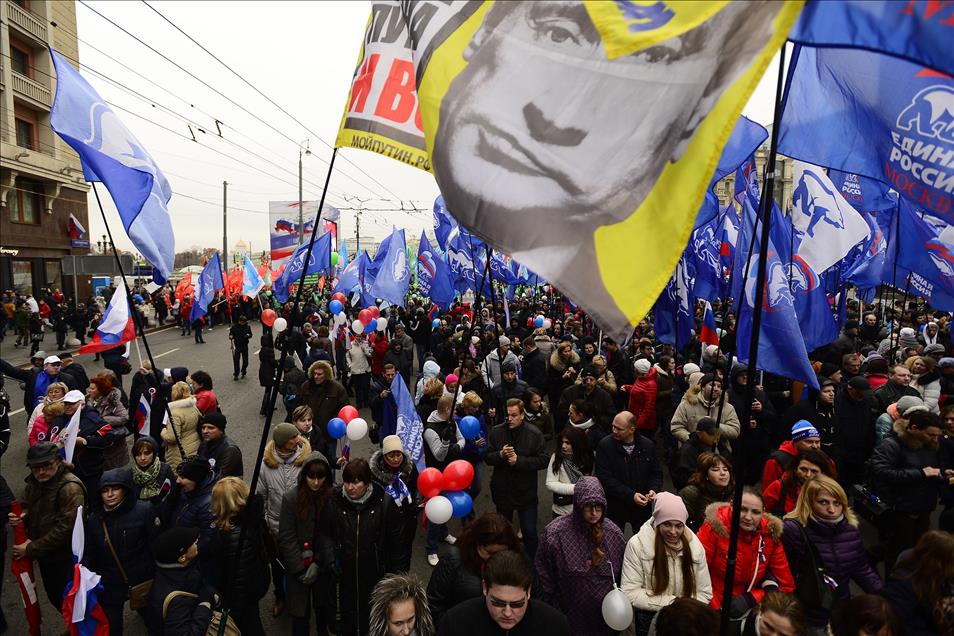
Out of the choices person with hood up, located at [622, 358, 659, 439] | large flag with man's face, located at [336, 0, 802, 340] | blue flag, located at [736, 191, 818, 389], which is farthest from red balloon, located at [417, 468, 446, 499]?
person with hood up, located at [622, 358, 659, 439]

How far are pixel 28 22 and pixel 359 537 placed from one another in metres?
31.9

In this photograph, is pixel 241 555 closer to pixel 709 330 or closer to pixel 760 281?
pixel 760 281

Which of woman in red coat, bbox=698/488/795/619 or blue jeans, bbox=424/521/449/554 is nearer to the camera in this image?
woman in red coat, bbox=698/488/795/619

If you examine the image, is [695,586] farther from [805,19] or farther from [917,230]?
[917,230]

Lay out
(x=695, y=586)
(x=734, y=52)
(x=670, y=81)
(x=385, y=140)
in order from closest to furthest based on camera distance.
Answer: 1. (x=734, y=52)
2. (x=670, y=81)
3. (x=385, y=140)
4. (x=695, y=586)

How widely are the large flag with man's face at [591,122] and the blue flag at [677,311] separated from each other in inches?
266

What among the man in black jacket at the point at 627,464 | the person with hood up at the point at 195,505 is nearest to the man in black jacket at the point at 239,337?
the person with hood up at the point at 195,505

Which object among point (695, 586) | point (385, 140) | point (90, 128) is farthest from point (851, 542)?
point (90, 128)

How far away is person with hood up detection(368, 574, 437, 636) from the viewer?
2.65m

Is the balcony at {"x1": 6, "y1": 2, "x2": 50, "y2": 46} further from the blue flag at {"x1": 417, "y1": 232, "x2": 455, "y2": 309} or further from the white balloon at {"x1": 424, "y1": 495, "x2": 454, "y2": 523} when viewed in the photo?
the white balloon at {"x1": 424, "y1": 495, "x2": 454, "y2": 523}

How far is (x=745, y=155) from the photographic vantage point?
570 centimetres

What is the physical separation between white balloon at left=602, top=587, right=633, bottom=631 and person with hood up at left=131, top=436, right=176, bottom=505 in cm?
327

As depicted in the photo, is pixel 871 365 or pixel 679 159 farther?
pixel 871 365

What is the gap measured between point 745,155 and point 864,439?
3.07 meters
